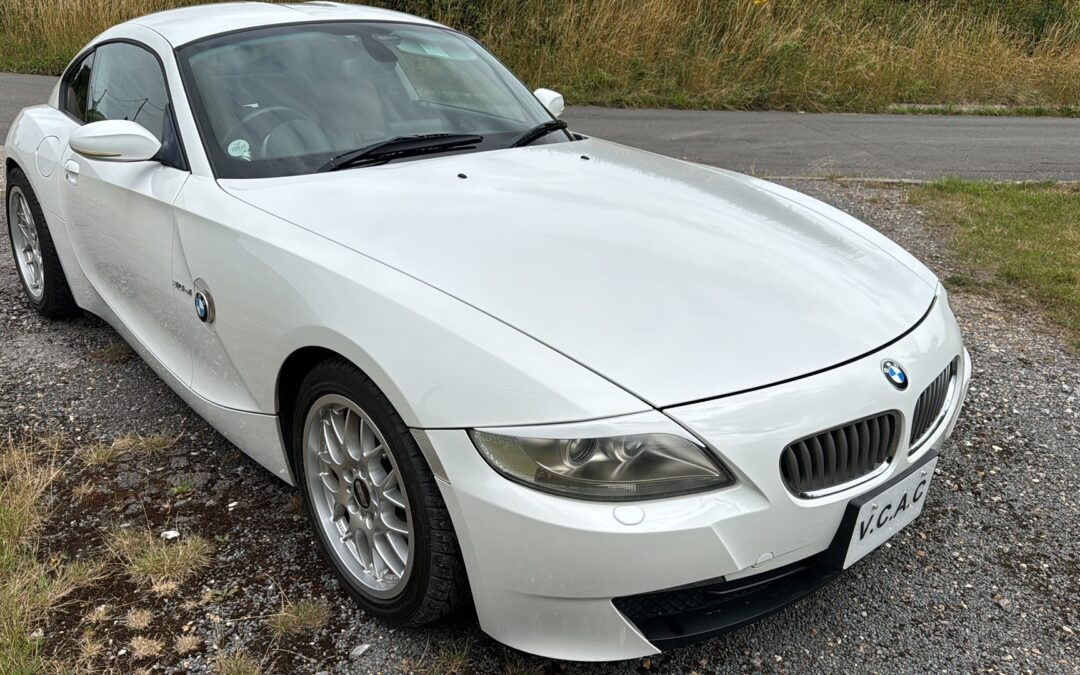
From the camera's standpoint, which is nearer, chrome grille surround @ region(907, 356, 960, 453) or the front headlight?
the front headlight

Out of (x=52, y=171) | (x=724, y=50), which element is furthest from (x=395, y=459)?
(x=724, y=50)

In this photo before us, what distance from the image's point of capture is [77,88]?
386 cm

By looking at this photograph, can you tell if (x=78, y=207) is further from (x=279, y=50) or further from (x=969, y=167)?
(x=969, y=167)

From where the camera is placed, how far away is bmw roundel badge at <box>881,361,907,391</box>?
1.99 meters

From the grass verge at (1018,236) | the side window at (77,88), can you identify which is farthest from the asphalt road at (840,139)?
the side window at (77,88)

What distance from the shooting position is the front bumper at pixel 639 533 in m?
1.71

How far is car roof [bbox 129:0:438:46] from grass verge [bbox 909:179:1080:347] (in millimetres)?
3450

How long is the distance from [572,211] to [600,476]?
975mm

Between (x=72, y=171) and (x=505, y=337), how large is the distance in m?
2.39

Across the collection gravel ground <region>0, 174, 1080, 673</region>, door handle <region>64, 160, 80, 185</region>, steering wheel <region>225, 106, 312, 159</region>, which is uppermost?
steering wheel <region>225, 106, 312, 159</region>

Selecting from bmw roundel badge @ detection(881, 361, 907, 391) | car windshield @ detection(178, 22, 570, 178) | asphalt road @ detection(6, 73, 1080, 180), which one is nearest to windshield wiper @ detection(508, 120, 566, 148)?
car windshield @ detection(178, 22, 570, 178)

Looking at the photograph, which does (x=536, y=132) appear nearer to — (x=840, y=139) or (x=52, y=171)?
(x=52, y=171)

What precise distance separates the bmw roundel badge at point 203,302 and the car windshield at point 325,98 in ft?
1.15

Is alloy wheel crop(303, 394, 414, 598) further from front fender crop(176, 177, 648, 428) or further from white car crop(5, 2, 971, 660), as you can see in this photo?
front fender crop(176, 177, 648, 428)
